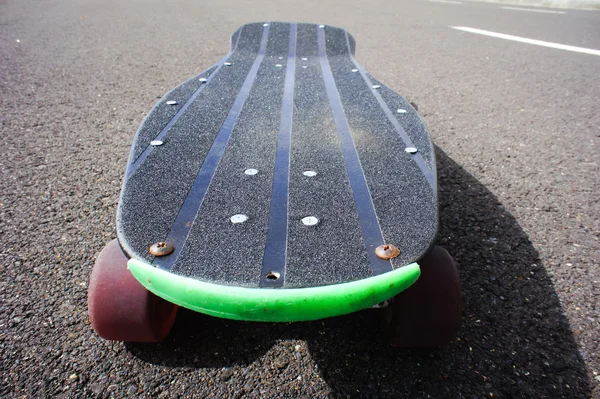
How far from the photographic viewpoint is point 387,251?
1.25 m

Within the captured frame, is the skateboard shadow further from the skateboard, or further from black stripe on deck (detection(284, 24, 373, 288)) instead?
black stripe on deck (detection(284, 24, 373, 288))

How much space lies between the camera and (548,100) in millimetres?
3598

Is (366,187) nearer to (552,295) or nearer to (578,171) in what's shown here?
(552,295)

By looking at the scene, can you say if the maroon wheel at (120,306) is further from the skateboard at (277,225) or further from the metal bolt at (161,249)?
the metal bolt at (161,249)

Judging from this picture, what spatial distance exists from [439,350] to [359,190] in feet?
2.01

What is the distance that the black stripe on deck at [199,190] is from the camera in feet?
4.14

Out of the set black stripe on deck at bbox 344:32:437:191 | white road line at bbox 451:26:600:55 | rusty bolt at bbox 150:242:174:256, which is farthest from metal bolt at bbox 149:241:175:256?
white road line at bbox 451:26:600:55

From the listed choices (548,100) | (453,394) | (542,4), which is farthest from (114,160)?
(542,4)

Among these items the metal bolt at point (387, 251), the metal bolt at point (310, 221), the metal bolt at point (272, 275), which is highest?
the metal bolt at point (310, 221)

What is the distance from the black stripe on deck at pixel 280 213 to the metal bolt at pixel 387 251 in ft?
0.89

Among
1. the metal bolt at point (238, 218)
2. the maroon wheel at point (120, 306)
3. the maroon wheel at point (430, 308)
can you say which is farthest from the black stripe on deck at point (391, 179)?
the maroon wheel at point (120, 306)

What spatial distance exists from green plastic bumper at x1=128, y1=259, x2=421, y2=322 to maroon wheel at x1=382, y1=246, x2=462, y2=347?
0.24m

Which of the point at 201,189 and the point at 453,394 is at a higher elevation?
the point at 201,189

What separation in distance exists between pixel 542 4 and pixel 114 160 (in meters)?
10.0
